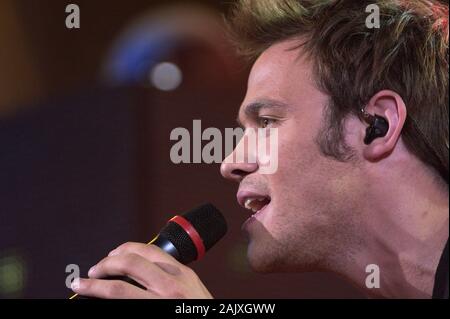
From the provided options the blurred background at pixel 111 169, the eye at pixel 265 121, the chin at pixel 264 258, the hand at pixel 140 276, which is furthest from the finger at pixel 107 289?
the blurred background at pixel 111 169

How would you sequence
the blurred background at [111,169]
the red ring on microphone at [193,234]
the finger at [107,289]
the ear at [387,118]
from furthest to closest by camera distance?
the blurred background at [111,169] < the ear at [387,118] < the red ring on microphone at [193,234] < the finger at [107,289]

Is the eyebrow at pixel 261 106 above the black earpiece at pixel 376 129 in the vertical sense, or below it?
above

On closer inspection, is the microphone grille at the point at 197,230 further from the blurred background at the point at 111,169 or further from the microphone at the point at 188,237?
the blurred background at the point at 111,169

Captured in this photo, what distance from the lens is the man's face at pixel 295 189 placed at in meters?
1.26

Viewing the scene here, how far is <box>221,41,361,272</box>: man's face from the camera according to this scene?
1.26 meters

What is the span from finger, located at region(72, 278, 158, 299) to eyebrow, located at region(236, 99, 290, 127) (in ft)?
1.51

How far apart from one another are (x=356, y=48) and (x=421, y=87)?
0.14 metres

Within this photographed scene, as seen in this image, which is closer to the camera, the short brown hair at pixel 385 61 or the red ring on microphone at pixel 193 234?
the red ring on microphone at pixel 193 234

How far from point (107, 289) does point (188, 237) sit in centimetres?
16

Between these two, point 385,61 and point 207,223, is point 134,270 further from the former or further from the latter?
point 385,61

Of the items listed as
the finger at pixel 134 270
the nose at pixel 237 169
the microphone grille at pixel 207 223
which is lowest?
the finger at pixel 134 270

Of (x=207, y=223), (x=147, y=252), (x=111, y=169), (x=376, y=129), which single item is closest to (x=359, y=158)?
(x=376, y=129)

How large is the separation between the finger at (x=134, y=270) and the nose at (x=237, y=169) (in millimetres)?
350

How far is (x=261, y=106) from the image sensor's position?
1284 mm
